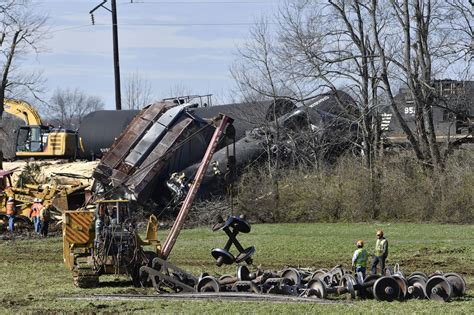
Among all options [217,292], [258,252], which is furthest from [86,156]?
[217,292]

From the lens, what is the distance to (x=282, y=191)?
133 ft

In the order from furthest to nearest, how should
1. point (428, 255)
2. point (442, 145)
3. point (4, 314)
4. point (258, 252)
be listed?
1. point (442, 145)
2. point (258, 252)
3. point (428, 255)
4. point (4, 314)

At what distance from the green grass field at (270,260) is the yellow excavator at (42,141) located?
1836 centimetres

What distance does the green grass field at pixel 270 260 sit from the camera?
16.5 meters

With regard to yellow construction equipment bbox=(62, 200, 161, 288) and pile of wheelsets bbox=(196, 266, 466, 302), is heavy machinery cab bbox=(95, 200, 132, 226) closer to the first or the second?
yellow construction equipment bbox=(62, 200, 161, 288)

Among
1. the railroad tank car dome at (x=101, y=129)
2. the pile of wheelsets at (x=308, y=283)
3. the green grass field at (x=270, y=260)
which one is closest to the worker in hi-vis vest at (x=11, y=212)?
the green grass field at (x=270, y=260)

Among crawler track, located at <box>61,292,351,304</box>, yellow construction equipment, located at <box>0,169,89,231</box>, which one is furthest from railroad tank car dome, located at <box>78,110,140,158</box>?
crawler track, located at <box>61,292,351,304</box>

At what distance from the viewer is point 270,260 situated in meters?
25.4

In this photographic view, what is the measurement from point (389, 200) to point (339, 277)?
21606 mm

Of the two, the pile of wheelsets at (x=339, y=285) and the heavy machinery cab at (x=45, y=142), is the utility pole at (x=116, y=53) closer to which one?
the heavy machinery cab at (x=45, y=142)

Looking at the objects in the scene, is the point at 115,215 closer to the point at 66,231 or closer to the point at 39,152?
the point at 66,231

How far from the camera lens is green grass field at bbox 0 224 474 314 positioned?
16500mm

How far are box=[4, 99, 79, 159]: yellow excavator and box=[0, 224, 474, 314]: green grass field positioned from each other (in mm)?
18357

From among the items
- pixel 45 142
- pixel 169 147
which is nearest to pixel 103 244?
pixel 169 147
